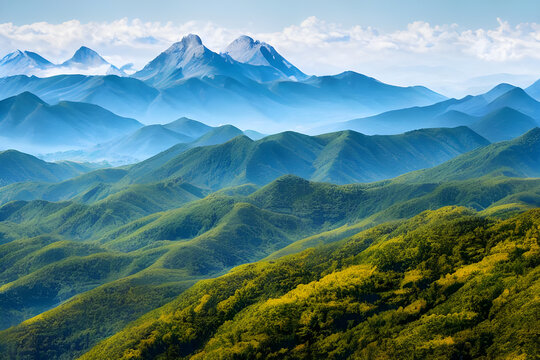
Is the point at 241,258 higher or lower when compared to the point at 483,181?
lower

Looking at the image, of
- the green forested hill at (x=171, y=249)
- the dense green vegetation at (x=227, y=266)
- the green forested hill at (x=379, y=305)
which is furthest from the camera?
the green forested hill at (x=171, y=249)

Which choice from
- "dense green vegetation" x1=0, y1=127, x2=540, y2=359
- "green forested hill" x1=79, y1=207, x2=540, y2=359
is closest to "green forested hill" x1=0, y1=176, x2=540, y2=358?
"dense green vegetation" x1=0, y1=127, x2=540, y2=359

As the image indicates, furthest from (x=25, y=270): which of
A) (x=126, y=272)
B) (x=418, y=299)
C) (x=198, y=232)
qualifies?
(x=418, y=299)

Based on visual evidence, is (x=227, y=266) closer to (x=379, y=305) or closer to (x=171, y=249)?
(x=171, y=249)

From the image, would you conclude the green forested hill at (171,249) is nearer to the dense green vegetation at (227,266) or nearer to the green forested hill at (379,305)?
the dense green vegetation at (227,266)

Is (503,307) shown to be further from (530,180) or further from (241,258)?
(530,180)

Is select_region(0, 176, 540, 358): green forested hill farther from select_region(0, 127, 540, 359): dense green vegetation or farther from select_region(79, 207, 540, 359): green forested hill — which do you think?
select_region(79, 207, 540, 359): green forested hill

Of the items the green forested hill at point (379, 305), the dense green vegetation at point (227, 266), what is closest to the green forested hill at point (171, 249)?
the dense green vegetation at point (227, 266)

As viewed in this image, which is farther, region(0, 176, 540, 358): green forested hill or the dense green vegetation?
region(0, 176, 540, 358): green forested hill

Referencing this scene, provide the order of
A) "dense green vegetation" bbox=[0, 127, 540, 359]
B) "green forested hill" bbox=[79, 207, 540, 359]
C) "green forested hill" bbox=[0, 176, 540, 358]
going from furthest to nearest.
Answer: "green forested hill" bbox=[0, 176, 540, 358], "dense green vegetation" bbox=[0, 127, 540, 359], "green forested hill" bbox=[79, 207, 540, 359]
